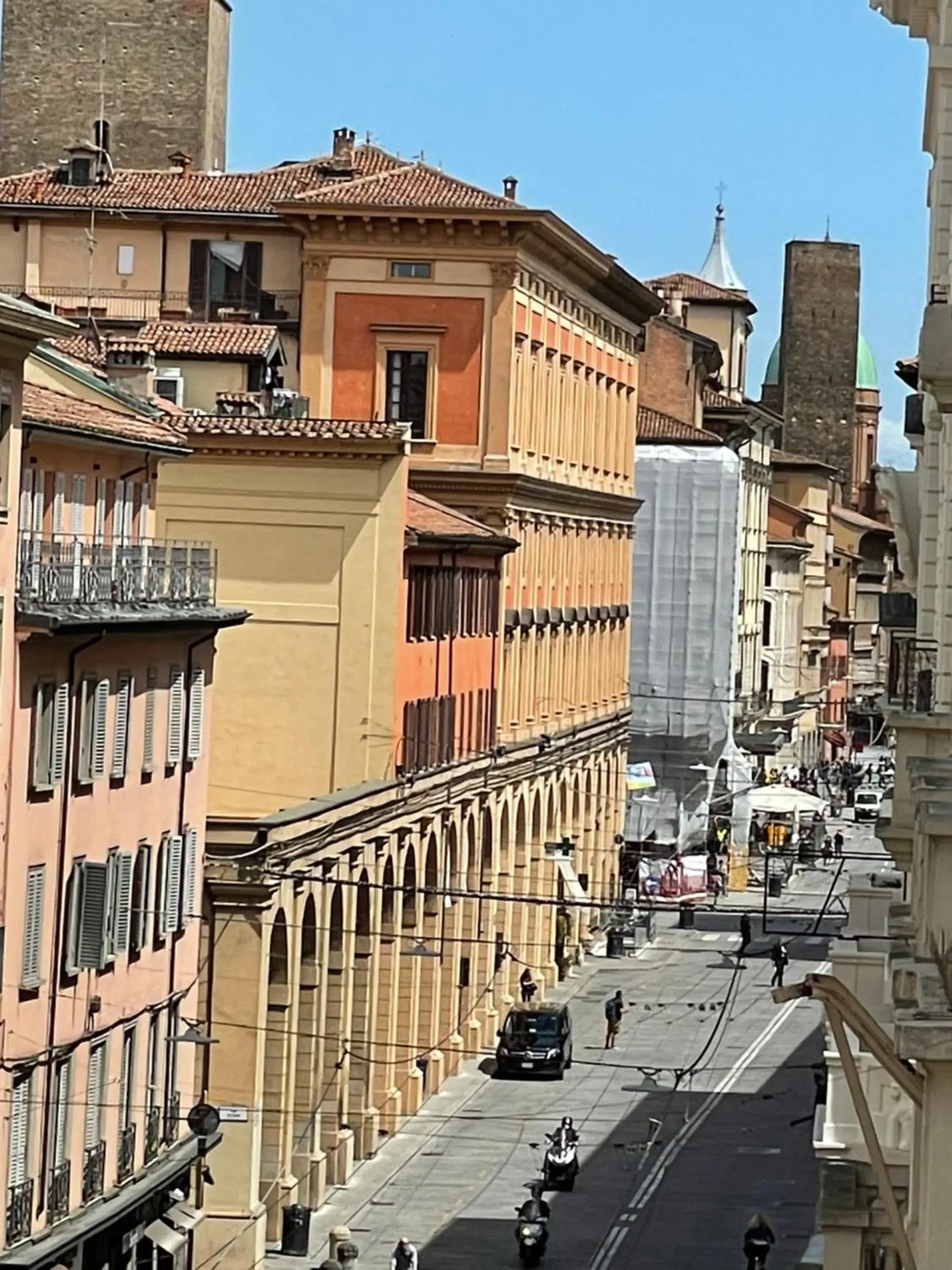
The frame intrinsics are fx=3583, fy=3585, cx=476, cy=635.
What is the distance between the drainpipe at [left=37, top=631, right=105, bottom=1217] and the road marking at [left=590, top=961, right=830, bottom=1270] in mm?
7861

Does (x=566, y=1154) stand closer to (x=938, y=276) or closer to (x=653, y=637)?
(x=938, y=276)

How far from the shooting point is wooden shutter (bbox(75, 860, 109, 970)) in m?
37.3

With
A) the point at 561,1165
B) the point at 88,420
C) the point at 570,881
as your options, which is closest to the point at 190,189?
the point at 570,881

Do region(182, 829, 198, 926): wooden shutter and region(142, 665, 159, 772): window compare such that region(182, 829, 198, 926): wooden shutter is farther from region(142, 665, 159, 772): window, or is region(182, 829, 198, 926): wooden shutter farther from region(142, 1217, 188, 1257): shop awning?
region(142, 1217, 188, 1257): shop awning

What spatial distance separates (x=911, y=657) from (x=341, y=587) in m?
32.1

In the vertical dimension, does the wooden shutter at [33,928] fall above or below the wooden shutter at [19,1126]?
above

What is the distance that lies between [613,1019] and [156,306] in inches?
742

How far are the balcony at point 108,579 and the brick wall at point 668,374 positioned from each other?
60.9 meters

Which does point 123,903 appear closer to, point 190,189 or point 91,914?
point 91,914

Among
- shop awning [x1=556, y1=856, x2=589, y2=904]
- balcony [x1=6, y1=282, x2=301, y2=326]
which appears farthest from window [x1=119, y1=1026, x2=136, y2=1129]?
shop awning [x1=556, y1=856, x2=589, y2=904]

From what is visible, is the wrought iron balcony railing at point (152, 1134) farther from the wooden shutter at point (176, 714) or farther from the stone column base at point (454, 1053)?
the stone column base at point (454, 1053)

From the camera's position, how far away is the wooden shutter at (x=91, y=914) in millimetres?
37312

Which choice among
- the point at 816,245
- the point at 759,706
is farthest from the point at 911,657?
the point at 816,245

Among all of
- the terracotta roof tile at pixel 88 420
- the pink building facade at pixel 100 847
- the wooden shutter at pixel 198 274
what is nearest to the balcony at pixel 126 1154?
the pink building facade at pixel 100 847
